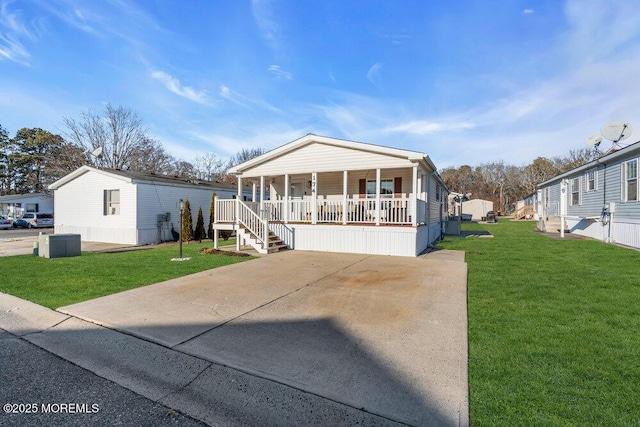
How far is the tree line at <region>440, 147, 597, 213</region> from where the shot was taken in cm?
4816

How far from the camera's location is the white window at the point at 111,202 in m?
16.0

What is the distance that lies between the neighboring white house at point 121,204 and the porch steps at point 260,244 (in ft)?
24.2

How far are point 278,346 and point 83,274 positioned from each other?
625 cm

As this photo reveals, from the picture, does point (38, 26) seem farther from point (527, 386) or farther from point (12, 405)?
point (527, 386)

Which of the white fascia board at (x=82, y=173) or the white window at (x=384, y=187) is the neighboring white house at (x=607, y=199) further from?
→ the white fascia board at (x=82, y=173)

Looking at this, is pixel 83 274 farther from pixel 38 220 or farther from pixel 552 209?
pixel 38 220

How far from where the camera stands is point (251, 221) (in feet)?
36.8

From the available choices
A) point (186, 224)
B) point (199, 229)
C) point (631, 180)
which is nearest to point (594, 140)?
point (631, 180)

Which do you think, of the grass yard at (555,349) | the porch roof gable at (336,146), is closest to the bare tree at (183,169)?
the porch roof gable at (336,146)

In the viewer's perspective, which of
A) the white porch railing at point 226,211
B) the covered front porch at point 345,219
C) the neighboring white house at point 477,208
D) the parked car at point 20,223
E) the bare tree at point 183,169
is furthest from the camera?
the bare tree at point 183,169

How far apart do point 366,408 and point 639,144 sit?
13.6 m

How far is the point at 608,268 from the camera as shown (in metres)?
7.27

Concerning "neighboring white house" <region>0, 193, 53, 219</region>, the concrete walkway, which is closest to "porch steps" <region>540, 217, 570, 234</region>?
the concrete walkway

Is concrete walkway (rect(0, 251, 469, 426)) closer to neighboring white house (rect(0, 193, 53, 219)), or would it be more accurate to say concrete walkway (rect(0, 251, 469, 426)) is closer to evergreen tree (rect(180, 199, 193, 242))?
evergreen tree (rect(180, 199, 193, 242))
